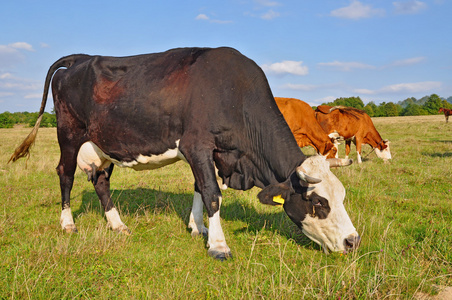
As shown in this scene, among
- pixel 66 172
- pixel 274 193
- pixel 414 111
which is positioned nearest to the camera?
pixel 274 193

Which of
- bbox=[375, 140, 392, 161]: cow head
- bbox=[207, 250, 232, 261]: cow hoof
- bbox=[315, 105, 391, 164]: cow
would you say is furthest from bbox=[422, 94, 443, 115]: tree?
bbox=[207, 250, 232, 261]: cow hoof

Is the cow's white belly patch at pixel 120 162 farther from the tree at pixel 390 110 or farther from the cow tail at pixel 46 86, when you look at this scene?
the tree at pixel 390 110

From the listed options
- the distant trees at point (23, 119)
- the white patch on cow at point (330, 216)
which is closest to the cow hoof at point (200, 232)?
the white patch on cow at point (330, 216)

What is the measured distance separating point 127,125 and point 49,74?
2.23 m

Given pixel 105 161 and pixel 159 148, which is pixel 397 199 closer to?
pixel 159 148

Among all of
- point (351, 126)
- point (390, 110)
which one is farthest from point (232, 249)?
point (390, 110)

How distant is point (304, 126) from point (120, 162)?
7499 mm

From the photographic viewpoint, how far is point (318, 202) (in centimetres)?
421

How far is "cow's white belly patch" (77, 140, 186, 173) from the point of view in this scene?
16.4 feet

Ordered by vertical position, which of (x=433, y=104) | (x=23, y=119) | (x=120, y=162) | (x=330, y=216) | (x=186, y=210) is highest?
(x=433, y=104)

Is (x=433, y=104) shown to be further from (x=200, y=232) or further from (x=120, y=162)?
(x=120, y=162)

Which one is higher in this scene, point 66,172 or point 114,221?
point 66,172

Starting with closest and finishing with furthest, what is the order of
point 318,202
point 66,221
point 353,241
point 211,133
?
point 353,241 → point 318,202 → point 211,133 → point 66,221

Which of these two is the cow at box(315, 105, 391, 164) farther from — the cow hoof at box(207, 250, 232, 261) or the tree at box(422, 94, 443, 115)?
the tree at box(422, 94, 443, 115)
